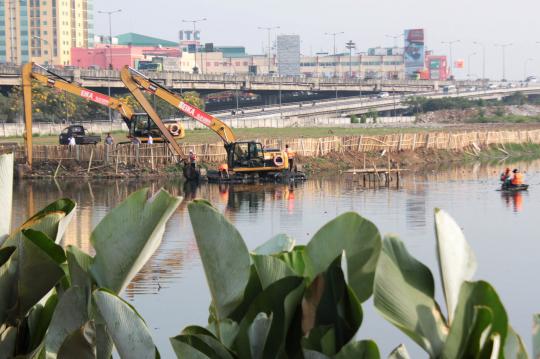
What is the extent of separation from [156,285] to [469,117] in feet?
380

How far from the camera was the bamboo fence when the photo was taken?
60281mm

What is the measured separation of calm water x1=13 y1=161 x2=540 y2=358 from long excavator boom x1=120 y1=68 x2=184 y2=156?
7.26 ft

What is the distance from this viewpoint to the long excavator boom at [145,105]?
54.4m

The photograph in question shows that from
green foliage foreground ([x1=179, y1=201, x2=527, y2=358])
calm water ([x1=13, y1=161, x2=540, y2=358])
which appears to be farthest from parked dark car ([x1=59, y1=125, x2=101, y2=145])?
green foliage foreground ([x1=179, y1=201, x2=527, y2=358])

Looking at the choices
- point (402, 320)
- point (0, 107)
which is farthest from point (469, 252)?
point (0, 107)

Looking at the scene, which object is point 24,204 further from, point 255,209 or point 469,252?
point 469,252

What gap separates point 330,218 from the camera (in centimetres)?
3894

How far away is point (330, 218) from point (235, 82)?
98202 mm

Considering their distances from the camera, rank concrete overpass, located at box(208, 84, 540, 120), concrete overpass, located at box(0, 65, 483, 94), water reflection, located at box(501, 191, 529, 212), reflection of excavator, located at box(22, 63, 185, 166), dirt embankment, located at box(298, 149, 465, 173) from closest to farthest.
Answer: water reflection, located at box(501, 191, 529, 212) < reflection of excavator, located at box(22, 63, 185, 166) < dirt embankment, located at box(298, 149, 465, 173) < concrete overpass, located at box(0, 65, 483, 94) < concrete overpass, located at box(208, 84, 540, 120)

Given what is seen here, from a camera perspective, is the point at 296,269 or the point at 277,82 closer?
the point at 296,269

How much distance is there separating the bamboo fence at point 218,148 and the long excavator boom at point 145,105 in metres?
1.78

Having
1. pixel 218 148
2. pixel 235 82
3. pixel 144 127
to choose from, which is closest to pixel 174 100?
pixel 144 127

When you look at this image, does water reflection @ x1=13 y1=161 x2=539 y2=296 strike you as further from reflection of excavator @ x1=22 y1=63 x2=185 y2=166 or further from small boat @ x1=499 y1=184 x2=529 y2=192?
reflection of excavator @ x1=22 y1=63 x2=185 y2=166

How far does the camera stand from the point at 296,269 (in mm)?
5391
